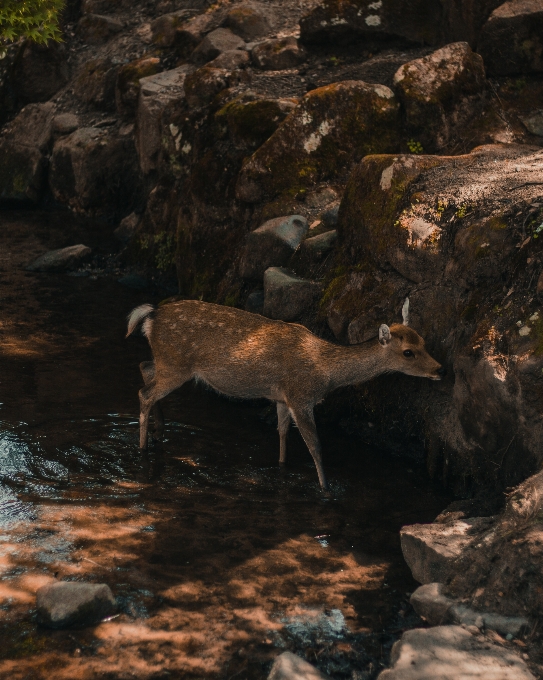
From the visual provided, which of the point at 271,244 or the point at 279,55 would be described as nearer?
the point at 271,244

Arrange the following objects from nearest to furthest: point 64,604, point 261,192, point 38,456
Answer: point 64,604
point 38,456
point 261,192

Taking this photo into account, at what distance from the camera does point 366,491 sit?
773cm

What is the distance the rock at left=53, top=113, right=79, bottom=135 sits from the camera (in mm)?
17359

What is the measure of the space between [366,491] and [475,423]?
1172 mm

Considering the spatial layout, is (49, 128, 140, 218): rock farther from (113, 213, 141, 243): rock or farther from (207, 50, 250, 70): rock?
(207, 50, 250, 70): rock

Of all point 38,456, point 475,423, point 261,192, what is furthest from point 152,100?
point 475,423

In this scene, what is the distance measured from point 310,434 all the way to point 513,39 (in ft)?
21.6

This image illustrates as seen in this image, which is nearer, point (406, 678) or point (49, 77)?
point (406, 678)

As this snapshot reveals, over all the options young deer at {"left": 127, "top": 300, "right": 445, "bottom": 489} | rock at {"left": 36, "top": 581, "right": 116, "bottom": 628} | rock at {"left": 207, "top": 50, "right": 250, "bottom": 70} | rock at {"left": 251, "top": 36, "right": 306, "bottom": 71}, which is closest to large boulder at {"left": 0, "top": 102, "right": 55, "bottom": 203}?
rock at {"left": 207, "top": 50, "right": 250, "bottom": 70}

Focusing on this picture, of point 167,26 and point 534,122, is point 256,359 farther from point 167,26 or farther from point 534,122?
point 167,26

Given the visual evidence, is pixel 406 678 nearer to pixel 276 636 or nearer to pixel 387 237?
pixel 276 636

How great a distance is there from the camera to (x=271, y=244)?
1045cm

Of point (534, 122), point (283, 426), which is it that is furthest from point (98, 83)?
point (283, 426)

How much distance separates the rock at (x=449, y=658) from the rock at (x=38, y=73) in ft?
54.3
